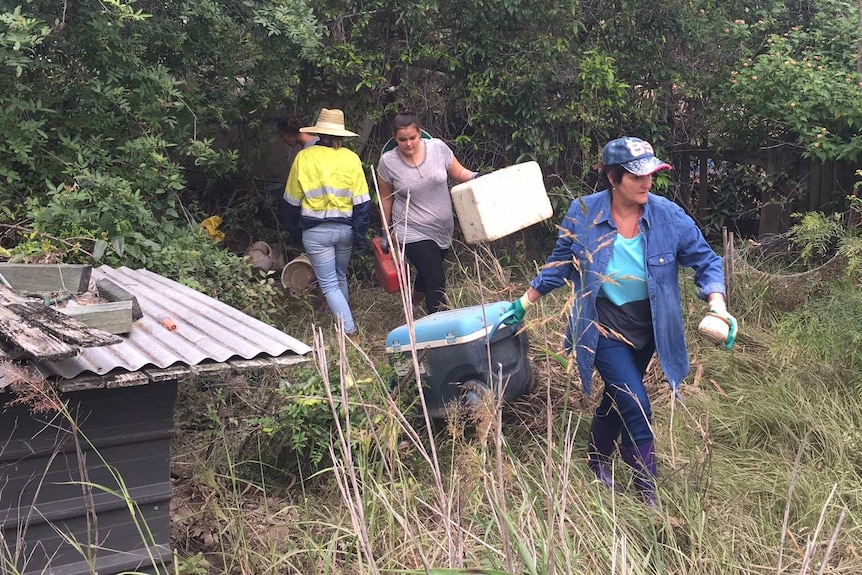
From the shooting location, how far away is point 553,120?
6.51m

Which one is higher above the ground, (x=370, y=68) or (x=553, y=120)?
(x=370, y=68)

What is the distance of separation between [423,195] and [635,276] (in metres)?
2.44

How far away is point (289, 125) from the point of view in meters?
6.18

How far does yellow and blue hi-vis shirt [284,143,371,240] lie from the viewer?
5.28 meters

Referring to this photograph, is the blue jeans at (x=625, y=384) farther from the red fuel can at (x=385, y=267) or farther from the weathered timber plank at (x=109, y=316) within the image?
the red fuel can at (x=385, y=267)

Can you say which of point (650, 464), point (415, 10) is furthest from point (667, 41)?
point (650, 464)

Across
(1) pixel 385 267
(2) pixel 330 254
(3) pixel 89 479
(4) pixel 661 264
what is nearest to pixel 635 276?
(4) pixel 661 264

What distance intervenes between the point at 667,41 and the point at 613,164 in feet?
13.9

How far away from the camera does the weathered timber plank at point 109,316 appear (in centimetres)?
248

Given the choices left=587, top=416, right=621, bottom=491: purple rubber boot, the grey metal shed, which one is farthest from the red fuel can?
the grey metal shed

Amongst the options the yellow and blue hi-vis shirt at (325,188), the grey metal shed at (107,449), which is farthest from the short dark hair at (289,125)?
the grey metal shed at (107,449)

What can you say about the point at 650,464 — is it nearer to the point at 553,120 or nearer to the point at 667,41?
the point at 553,120

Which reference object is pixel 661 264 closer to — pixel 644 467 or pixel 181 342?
pixel 644 467

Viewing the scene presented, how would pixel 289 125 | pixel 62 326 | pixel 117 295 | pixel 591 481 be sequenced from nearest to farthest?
1. pixel 62 326
2. pixel 117 295
3. pixel 591 481
4. pixel 289 125
